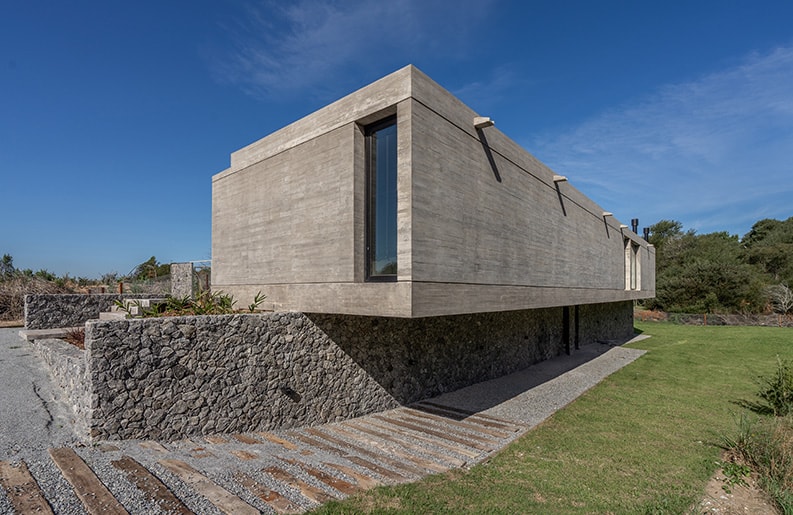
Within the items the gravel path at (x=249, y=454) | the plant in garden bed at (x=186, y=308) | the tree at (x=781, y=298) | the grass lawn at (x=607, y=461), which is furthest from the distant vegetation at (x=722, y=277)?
the plant in garden bed at (x=186, y=308)

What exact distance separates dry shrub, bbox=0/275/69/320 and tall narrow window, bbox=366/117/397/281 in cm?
1931

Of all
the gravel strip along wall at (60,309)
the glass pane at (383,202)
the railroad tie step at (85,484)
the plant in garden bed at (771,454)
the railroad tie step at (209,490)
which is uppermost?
the glass pane at (383,202)

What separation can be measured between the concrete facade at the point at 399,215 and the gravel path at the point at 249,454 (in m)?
2.16

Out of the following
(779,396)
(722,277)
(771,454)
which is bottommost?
(779,396)

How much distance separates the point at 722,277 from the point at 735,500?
36.4 meters

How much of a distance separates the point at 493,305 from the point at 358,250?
3147 mm

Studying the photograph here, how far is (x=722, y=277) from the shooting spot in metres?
32.7

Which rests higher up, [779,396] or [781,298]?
[781,298]

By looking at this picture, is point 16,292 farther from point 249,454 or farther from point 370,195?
point 370,195

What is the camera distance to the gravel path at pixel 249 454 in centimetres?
379

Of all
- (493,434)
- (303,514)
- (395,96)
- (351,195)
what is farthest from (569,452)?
(395,96)

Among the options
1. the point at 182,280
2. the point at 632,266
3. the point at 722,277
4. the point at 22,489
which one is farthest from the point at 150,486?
the point at 722,277

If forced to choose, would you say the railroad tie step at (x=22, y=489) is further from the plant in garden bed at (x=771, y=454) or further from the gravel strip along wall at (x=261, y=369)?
the plant in garden bed at (x=771, y=454)

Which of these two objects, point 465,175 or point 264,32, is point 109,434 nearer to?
point 465,175
